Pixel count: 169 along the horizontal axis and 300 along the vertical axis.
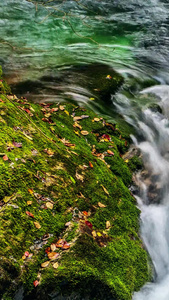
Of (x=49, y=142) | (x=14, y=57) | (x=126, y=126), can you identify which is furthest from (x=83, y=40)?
(x=49, y=142)

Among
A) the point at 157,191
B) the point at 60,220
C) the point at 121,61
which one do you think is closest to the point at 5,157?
the point at 60,220

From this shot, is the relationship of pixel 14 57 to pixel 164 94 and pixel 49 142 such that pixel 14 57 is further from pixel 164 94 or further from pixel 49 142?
pixel 49 142

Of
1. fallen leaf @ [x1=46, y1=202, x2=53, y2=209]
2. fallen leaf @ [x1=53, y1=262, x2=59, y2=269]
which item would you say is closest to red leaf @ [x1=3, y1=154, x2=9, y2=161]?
fallen leaf @ [x1=46, y1=202, x2=53, y2=209]

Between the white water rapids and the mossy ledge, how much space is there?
346mm

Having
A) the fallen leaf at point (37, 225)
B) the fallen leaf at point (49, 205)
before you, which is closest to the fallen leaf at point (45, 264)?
the fallen leaf at point (37, 225)

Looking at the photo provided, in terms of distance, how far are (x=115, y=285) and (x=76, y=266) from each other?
67 cm

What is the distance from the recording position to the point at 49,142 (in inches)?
Answer: 186

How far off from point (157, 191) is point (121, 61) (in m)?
5.96

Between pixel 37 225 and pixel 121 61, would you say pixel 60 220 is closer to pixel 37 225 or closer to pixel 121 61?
pixel 37 225

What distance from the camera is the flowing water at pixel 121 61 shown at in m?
5.70

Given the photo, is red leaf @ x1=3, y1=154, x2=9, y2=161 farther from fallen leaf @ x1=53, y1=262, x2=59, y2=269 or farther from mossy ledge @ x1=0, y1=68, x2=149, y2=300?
fallen leaf @ x1=53, y1=262, x2=59, y2=269

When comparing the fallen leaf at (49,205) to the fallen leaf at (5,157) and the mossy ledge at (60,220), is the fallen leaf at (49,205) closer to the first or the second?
the mossy ledge at (60,220)

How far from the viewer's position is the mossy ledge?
126 inches

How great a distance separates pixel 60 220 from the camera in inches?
147
